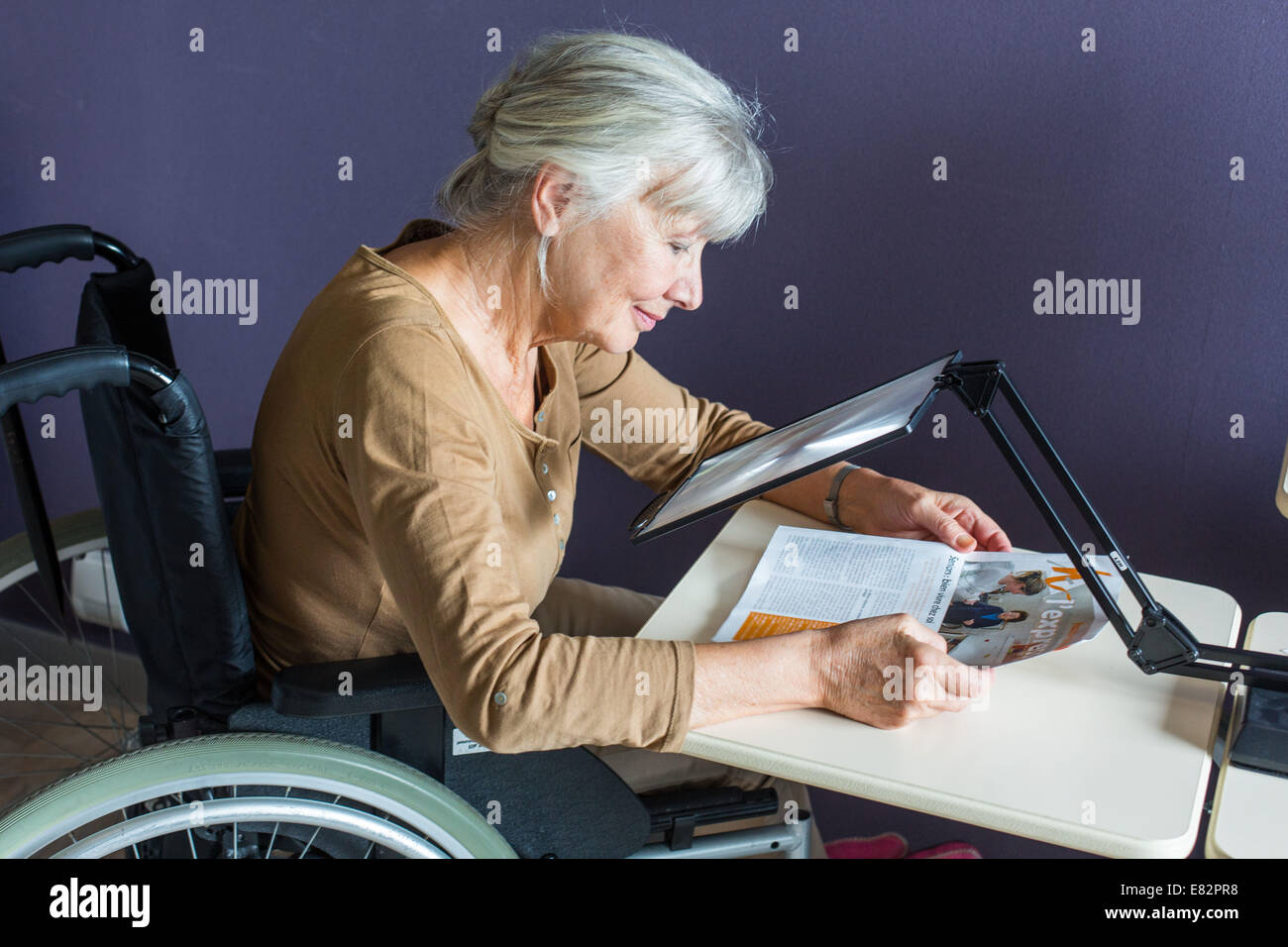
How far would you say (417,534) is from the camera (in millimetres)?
1027

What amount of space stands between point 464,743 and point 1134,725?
652mm

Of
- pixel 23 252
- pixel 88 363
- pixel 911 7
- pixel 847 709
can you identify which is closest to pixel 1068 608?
pixel 847 709

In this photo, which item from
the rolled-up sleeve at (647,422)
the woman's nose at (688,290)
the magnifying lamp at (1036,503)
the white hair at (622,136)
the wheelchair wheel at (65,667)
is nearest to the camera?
the magnifying lamp at (1036,503)

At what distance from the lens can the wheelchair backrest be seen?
1039mm

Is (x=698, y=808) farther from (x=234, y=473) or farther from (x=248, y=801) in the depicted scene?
(x=234, y=473)

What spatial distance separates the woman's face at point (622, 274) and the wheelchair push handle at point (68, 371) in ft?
1.45

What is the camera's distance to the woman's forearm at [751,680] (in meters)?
1.06

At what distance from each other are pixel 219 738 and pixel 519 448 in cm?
43

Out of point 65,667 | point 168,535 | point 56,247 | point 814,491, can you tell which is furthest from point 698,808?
point 65,667

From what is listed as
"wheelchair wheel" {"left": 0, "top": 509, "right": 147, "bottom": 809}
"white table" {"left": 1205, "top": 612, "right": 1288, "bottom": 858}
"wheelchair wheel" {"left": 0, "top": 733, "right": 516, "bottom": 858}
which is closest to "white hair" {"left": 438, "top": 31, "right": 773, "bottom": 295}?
"wheelchair wheel" {"left": 0, "top": 733, "right": 516, "bottom": 858}

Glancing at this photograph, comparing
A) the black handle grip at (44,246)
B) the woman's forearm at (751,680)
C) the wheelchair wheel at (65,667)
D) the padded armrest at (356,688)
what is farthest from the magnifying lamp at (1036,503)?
the wheelchair wheel at (65,667)

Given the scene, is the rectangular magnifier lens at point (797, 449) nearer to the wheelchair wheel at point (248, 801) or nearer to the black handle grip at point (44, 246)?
the wheelchair wheel at point (248, 801)
